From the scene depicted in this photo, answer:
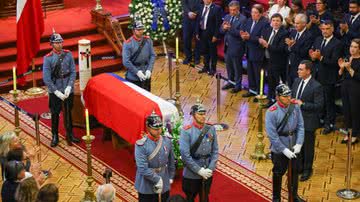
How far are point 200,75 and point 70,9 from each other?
12.5ft

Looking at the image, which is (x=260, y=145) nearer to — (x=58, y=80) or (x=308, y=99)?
(x=308, y=99)

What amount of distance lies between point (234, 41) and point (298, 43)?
5.86ft

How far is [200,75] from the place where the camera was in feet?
54.2

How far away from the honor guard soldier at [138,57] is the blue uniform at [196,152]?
3.62 m

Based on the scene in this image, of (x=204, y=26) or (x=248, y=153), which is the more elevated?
(x=204, y=26)

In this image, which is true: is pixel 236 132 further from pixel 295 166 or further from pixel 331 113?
pixel 295 166

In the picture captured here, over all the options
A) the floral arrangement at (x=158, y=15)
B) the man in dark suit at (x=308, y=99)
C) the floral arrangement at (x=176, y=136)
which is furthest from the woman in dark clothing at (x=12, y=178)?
the floral arrangement at (x=158, y=15)

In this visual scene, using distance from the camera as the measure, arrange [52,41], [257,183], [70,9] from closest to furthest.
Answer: [257,183], [52,41], [70,9]

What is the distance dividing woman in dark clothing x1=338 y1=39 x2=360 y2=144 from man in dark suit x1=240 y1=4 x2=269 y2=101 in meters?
1.92

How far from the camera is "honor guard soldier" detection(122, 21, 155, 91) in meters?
13.7

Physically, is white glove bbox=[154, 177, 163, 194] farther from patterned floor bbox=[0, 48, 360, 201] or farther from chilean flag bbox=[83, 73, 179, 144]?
chilean flag bbox=[83, 73, 179, 144]

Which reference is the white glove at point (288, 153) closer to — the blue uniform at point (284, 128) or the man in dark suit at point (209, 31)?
the blue uniform at point (284, 128)

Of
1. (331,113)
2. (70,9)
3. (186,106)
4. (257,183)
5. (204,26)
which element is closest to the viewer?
(257,183)

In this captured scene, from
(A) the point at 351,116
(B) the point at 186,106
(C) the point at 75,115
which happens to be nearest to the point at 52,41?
(C) the point at 75,115
